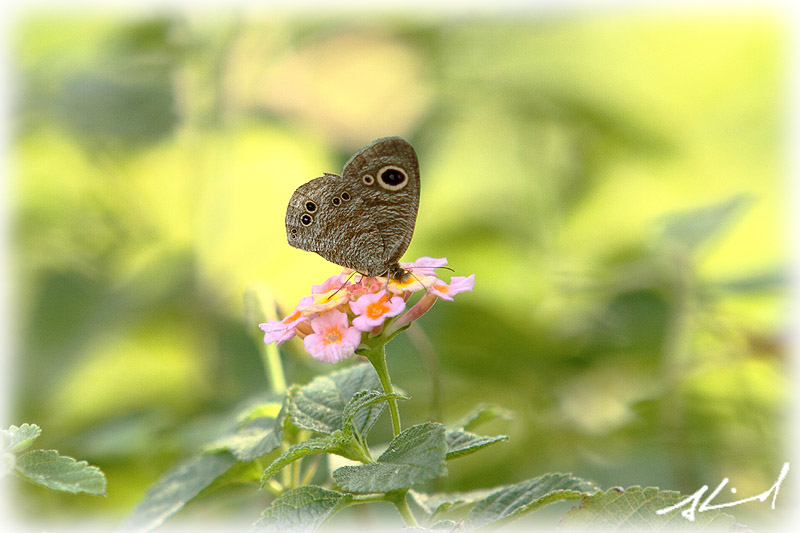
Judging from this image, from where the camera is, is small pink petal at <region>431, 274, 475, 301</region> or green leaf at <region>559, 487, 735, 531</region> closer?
green leaf at <region>559, 487, 735, 531</region>

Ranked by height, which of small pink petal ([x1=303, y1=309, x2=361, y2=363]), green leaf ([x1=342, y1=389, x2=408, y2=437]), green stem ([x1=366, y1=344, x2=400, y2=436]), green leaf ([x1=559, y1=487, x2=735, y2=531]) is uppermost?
small pink petal ([x1=303, y1=309, x2=361, y2=363])

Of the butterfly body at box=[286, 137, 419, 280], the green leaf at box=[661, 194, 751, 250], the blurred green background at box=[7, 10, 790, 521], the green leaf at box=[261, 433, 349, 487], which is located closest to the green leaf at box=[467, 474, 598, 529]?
the green leaf at box=[261, 433, 349, 487]

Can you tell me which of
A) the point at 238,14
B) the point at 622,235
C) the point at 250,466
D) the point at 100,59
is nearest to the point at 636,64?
the point at 622,235

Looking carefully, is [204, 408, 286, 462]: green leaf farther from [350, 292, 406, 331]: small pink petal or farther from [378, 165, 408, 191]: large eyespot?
[378, 165, 408, 191]: large eyespot

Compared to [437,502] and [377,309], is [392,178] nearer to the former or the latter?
[377,309]

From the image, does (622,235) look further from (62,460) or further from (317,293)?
(62,460)

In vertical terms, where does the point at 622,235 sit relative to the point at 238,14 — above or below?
below

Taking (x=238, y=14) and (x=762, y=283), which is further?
(x=238, y=14)
